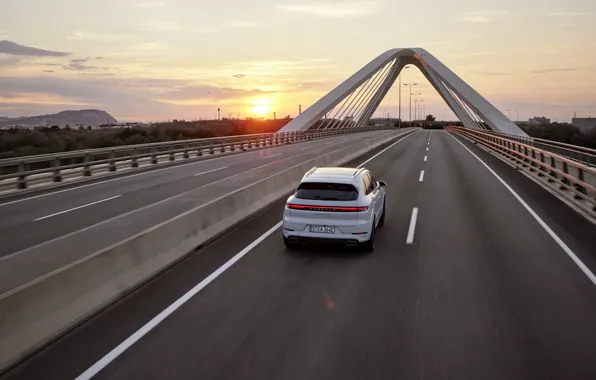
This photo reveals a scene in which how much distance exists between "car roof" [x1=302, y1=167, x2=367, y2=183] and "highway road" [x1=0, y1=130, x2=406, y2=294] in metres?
3.66

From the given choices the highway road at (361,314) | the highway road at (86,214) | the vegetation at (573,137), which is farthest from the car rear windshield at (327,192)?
the vegetation at (573,137)

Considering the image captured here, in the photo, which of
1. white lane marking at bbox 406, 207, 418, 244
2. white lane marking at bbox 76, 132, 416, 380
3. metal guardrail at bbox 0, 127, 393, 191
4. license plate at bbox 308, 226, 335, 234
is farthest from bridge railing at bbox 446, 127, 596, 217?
metal guardrail at bbox 0, 127, 393, 191

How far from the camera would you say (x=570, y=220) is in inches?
542

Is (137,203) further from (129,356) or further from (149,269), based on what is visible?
(129,356)

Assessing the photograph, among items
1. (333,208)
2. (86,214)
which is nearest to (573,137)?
(86,214)

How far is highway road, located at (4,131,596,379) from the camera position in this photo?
213 inches

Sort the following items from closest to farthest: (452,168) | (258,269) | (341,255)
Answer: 1. (258,269)
2. (341,255)
3. (452,168)

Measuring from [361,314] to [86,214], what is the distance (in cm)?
1112

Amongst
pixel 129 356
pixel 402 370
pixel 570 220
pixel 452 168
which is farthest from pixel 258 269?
pixel 452 168

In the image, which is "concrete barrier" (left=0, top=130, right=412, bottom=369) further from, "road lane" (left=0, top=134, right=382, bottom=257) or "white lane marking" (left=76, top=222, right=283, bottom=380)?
"road lane" (left=0, top=134, right=382, bottom=257)

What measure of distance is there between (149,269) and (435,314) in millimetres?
4519

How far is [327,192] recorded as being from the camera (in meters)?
10.4

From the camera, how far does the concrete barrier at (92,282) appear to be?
5563 millimetres

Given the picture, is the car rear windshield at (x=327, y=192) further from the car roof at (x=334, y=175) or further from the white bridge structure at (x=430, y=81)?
the white bridge structure at (x=430, y=81)
